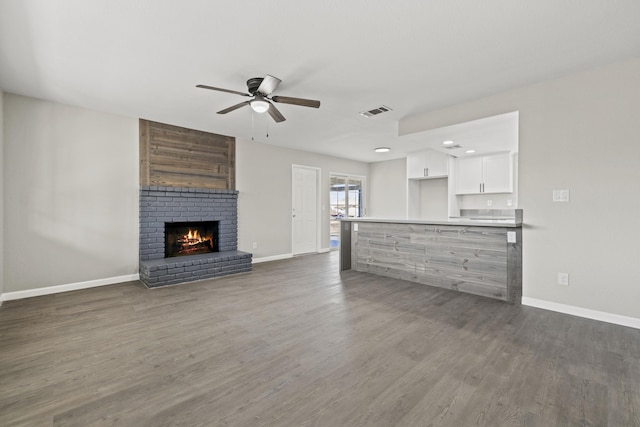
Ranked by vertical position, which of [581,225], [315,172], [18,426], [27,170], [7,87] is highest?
[7,87]

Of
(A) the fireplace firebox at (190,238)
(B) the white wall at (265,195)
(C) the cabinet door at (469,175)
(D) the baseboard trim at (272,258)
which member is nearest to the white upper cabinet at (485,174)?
(C) the cabinet door at (469,175)

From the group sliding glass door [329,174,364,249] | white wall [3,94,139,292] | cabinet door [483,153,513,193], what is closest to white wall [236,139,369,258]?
sliding glass door [329,174,364,249]

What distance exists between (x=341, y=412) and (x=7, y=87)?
4.92 meters

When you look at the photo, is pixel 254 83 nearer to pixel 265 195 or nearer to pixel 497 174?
pixel 265 195

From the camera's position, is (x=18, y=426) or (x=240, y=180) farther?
(x=240, y=180)

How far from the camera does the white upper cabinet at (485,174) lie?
19.0 ft

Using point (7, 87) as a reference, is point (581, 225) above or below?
below

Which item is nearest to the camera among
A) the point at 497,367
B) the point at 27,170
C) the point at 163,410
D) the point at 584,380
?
the point at 163,410

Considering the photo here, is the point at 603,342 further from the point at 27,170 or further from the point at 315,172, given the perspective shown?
the point at 27,170

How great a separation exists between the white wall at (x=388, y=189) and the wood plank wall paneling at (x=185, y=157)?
14.5 feet

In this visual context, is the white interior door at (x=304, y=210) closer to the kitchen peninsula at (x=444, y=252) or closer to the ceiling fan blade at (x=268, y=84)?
the kitchen peninsula at (x=444, y=252)

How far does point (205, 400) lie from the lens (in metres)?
1.71

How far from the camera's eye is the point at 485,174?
19.8 ft

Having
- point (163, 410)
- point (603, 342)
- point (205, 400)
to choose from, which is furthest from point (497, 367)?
point (163, 410)
